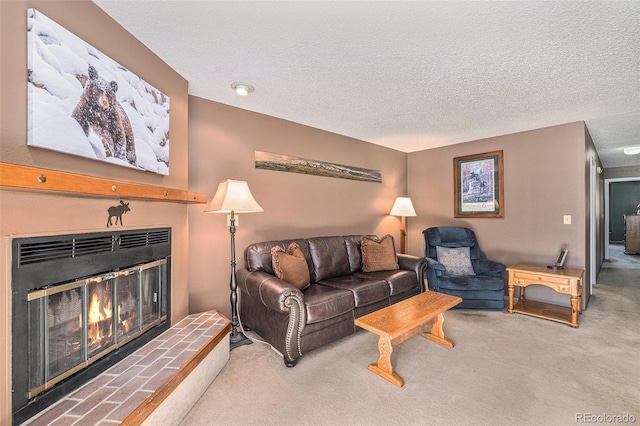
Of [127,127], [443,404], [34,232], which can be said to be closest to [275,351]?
[443,404]

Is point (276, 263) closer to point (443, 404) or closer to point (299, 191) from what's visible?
point (299, 191)

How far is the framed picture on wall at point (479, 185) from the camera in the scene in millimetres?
3965

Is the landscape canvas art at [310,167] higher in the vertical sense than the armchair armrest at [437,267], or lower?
higher

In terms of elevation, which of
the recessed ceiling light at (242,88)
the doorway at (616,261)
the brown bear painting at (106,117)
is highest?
the recessed ceiling light at (242,88)

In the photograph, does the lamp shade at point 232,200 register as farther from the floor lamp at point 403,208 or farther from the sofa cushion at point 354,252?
the floor lamp at point 403,208

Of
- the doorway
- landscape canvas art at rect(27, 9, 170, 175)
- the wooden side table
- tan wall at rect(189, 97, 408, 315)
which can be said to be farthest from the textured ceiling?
the doorway

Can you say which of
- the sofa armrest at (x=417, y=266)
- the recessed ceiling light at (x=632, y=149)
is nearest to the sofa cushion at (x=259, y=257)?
the sofa armrest at (x=417, y=266)

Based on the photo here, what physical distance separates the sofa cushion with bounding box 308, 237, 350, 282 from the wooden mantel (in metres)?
1.77

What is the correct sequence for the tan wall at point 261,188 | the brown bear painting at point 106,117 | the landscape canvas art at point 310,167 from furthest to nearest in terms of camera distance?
the landscape canvas art at point 310,167 → the tan wall at point 261,188 → the brown bear painting at point 106,117

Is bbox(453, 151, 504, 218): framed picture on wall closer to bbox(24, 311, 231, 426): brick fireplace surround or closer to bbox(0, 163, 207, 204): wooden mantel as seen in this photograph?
bbox(24, 311, 231, 426): brick fireplace surround

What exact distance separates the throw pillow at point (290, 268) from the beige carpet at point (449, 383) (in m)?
0.63

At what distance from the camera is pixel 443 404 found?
1705 mm

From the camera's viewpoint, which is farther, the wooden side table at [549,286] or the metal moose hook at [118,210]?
the wooden side table at [549,286]

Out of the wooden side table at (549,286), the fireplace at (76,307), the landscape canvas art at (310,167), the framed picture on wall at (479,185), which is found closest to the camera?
the fireplace at (76,307)
